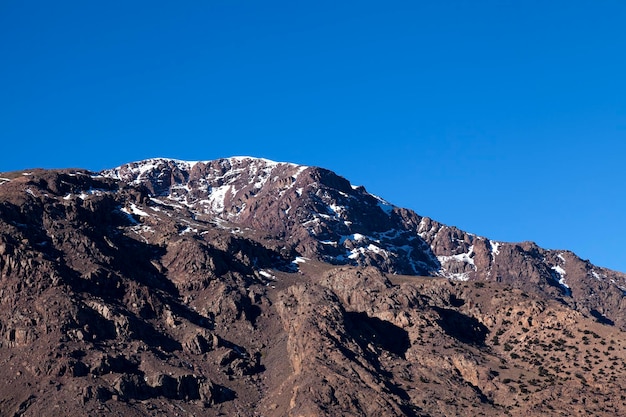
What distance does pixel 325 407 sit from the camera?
190 meters

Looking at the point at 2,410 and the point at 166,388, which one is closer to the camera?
the point at 2,410

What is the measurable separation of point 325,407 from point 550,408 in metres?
56.3

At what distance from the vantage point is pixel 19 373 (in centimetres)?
19712

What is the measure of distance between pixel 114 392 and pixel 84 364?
14314mm

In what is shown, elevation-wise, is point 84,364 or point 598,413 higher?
point 598,413

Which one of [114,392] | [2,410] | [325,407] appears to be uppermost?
[325,407]

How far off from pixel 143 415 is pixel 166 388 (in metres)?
14.0

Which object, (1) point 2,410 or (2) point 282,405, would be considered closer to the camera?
(1) point 2,410

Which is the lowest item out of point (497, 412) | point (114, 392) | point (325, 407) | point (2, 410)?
point (2, 410)

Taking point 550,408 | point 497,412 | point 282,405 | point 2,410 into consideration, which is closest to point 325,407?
point 282,405

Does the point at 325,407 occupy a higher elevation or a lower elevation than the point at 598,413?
lower

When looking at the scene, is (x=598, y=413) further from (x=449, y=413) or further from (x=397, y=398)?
(x=397, y=398)

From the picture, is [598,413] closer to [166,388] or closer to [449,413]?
[449,413]

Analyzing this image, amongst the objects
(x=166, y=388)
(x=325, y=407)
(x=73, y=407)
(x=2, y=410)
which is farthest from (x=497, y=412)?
(x=2, y=410)
